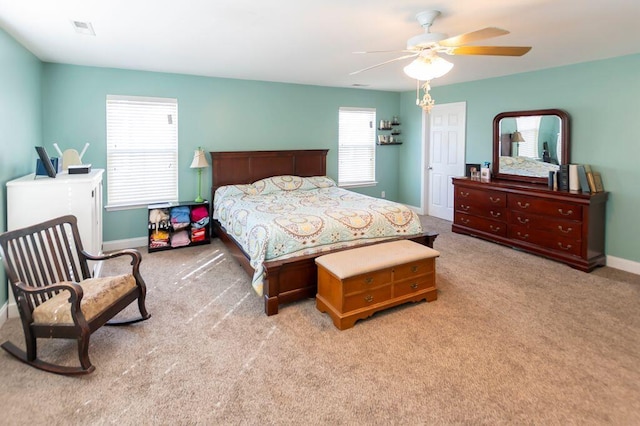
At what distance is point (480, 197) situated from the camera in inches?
212

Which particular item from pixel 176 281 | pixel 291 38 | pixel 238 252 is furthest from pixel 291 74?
pixel 176 281

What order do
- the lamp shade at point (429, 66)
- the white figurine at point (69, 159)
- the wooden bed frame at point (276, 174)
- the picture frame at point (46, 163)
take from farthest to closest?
1. the white figurine at point (69, 159)
2. the picture frame at point (46, 163)
3. the wooden bed frame at point (276, 174)
4. the lamp shade at point (429, 66)

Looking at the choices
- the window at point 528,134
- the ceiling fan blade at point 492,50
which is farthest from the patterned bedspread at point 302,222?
the window at point 528,134

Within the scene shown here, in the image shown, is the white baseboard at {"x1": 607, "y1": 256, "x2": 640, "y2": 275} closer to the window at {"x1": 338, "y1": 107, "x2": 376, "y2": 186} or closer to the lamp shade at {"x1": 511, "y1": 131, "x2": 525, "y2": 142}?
the lamp shade at {"x1": 511, "y1": 131, "x2": 525, "y2": 142}

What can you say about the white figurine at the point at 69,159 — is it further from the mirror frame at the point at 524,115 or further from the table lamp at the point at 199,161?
the mirror frame at the point at 524,115

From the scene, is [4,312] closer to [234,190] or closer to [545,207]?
[234,190]

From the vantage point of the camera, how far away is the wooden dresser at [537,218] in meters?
4.18

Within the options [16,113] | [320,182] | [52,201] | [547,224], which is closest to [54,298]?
[52,201]

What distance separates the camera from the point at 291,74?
5219 mm

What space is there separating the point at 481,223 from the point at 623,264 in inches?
65.9

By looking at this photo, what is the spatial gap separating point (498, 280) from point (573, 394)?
184 centimetres

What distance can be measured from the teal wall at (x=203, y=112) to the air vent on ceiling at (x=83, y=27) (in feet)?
5.15

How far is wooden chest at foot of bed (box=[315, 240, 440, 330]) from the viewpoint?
291 centimetres

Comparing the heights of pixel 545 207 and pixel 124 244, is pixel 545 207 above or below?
above
